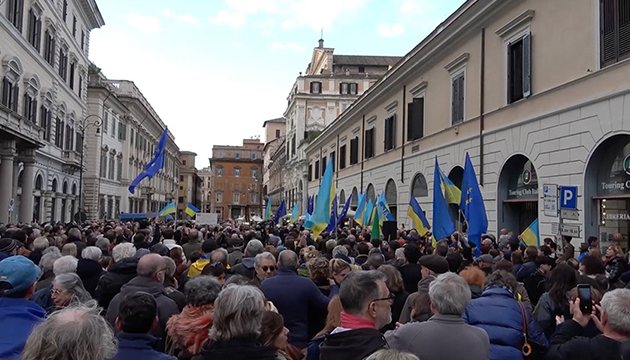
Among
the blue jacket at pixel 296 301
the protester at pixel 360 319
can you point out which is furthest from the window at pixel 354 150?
the protester at pixel 360 319

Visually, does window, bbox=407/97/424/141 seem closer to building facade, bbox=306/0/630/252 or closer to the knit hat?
building facade, bbox=306/0/630/252

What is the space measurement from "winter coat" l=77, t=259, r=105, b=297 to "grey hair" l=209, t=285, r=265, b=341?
13.0 ft

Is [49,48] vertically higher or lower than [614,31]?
higher

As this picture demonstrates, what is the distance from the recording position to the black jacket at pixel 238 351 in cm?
303

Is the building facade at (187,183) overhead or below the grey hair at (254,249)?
overhead

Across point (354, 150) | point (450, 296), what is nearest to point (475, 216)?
point (450, 296)

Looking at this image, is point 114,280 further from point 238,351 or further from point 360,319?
point 360,319

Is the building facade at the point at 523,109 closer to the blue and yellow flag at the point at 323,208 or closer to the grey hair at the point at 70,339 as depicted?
the blue and yellow flag at the point at 323,208

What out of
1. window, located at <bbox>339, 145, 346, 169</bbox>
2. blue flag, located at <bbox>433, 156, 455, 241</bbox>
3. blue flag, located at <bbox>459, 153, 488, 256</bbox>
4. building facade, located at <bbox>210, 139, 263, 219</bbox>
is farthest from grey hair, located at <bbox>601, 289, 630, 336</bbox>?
building facade, located at <bbox>210, 139, 263, 219</bbox>

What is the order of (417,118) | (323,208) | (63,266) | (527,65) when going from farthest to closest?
(417,118) < (527,65) < (323,208) < (63,266)

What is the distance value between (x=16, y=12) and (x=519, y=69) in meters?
22.8

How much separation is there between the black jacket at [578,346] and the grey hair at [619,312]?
0.09 metres

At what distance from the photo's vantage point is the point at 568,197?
12516 millimetres

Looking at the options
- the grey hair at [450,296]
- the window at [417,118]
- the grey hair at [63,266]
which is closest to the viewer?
the grey hair at [450,296]
